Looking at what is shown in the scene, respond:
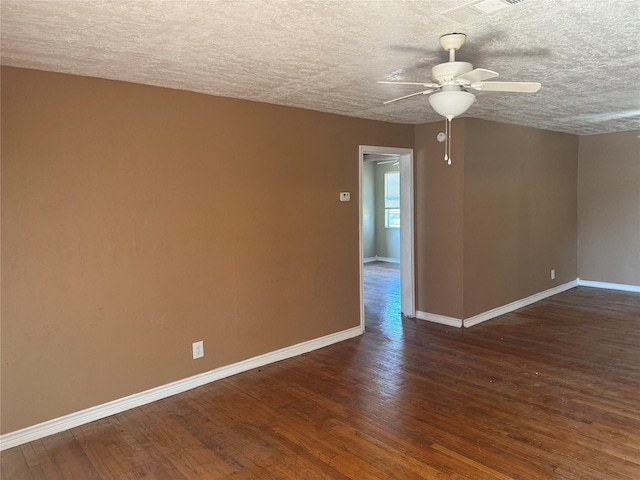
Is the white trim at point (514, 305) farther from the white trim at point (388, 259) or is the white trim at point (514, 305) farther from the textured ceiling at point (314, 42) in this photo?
the white trim at point (388, 259)

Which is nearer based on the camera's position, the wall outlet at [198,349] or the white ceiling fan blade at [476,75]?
the white ceiling fan blade at [476,75]

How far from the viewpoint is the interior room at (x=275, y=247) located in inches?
89.7

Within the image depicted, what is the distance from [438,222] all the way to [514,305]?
162 cm

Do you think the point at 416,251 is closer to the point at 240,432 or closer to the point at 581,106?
the point at 581,106

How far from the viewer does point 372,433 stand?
108 inches

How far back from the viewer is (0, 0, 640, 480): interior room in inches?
89.7

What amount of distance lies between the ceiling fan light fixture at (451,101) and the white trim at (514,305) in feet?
9.99

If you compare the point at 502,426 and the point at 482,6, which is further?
the point at 502,426

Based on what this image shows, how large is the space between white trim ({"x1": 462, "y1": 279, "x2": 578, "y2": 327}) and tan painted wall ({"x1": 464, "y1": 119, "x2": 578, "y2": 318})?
66 millimetres

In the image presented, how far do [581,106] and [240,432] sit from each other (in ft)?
13.9

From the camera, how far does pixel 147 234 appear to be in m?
3.17

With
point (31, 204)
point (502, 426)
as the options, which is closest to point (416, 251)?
point (502, 426)

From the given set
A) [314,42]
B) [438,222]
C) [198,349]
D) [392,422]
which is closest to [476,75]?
[314,42]

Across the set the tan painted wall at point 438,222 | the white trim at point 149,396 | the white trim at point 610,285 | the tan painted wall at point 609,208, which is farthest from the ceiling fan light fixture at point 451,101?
the white trim at point 610,285
